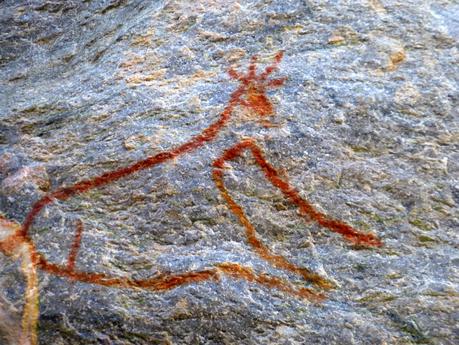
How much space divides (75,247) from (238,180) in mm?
697

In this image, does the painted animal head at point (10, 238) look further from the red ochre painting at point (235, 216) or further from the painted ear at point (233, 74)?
the painted ear at point (233, 74)

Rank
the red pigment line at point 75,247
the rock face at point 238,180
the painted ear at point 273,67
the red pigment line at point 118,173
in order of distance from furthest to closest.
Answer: the painted ear at point 273,67
the red pigment line at point 118,173
the red pigment line at point 75,247
the rock face at point 238,180

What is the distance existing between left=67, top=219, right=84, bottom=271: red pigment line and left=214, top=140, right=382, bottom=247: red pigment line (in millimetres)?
600

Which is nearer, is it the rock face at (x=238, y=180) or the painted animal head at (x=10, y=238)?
the rock face at (x=238, y=180)

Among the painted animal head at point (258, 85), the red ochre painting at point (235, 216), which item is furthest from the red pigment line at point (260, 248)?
the painted animal head at point (258, 85)

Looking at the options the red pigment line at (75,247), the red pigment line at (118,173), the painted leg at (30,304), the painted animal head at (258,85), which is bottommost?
the painted leg at (30,304)

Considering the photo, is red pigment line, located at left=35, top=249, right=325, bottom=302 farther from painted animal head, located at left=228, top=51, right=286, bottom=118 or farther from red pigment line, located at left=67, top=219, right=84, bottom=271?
painted animal head, located at left=228, top=51, right=286, bottom=118

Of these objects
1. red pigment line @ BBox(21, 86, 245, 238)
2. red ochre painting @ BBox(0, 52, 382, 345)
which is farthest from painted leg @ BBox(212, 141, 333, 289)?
red pigment line @ BBox(21, 86, 245, 238)

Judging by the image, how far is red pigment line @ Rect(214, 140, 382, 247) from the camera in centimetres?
221

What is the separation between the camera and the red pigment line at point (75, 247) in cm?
228

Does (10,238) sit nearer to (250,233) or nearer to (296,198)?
(250,233)

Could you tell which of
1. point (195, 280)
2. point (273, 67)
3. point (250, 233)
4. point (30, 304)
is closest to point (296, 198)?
point (250, 233)

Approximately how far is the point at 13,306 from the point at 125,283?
433 millimetres

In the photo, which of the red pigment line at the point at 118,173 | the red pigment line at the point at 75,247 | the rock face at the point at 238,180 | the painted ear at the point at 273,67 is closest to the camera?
the rock face at the point at 238,180
